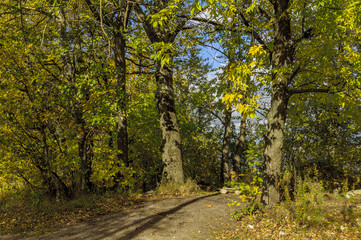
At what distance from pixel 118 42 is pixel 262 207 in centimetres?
750

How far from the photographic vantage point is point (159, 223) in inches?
205

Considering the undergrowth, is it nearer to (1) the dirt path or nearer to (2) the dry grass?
(2) the dry grass

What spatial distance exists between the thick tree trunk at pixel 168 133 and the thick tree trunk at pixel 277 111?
313 cm

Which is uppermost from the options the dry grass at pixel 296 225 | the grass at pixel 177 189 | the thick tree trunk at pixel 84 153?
the thick tree trunk at pixel 84 153

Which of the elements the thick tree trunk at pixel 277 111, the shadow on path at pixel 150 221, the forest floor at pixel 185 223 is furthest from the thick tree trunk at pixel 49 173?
the thick tree trunk at pixel 277 111

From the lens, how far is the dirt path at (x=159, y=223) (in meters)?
4.73

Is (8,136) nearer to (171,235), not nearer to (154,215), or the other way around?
(154,215)

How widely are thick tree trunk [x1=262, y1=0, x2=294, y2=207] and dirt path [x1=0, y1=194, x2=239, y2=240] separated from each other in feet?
3.91

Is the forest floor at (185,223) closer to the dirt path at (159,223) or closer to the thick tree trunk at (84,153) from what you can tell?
the dirt path at (159,223)

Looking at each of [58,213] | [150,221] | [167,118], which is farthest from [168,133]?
[58,213]

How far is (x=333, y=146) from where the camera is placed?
13.2 meters

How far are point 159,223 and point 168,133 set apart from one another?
3.65 m

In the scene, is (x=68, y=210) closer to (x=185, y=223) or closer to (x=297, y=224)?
(x=185, y=223)

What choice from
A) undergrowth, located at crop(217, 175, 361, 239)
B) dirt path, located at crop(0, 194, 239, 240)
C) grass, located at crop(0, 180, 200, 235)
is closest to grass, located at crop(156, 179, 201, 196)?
grass, located at crop(0, 180, 200, 235)
